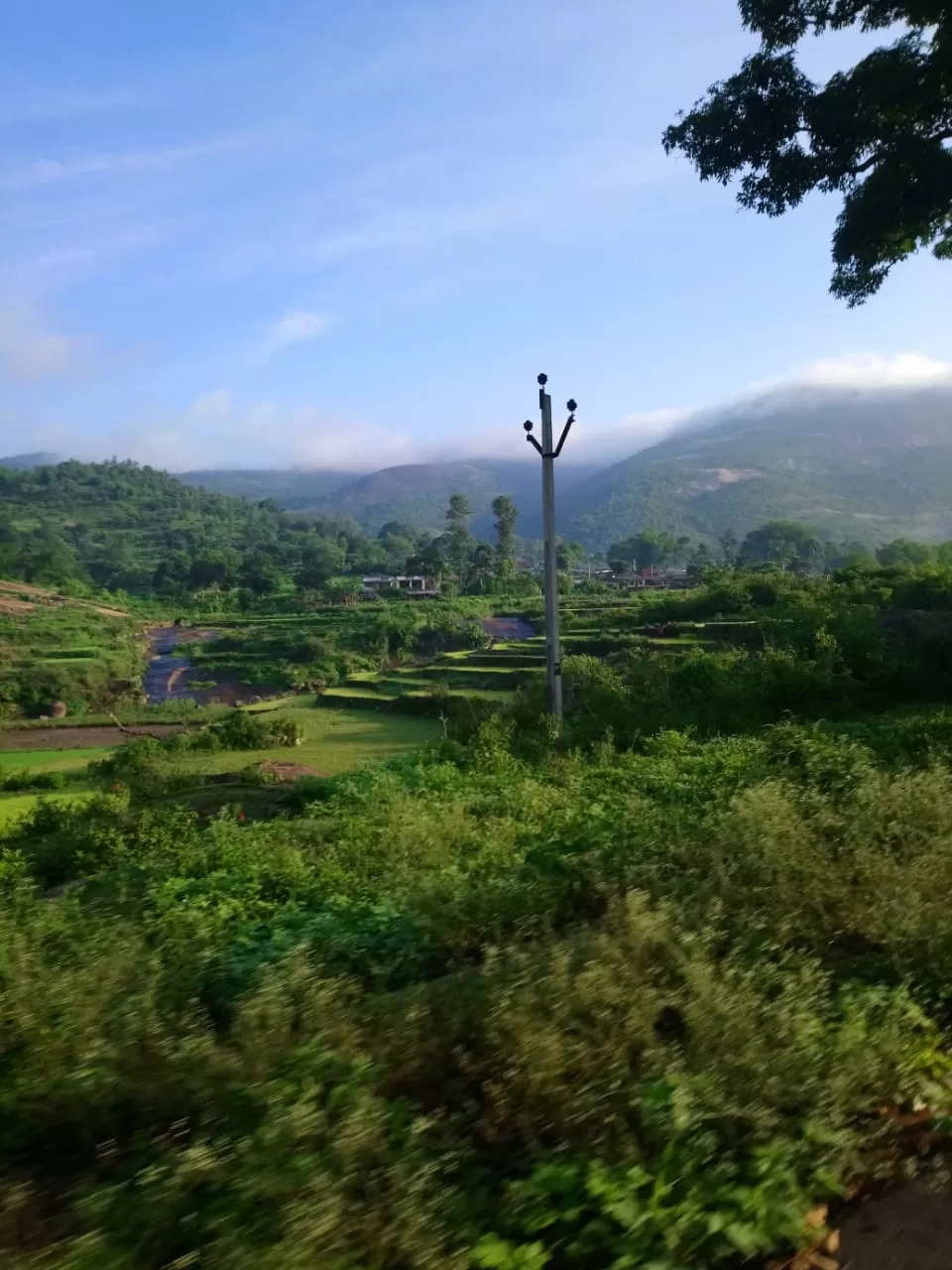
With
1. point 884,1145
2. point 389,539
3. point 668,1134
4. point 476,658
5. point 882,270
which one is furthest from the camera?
point 389,539

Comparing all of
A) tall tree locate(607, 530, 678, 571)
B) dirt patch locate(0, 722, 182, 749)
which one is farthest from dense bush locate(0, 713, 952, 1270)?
tall tree locate(607, 530, 678, 571)

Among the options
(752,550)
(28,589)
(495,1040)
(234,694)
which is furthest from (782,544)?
(495,1040)

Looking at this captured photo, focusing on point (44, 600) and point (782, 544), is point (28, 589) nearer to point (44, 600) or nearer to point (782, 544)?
point (44, 600)

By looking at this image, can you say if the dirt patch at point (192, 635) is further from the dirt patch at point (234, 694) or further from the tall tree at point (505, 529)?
the tall tree at point (505, 529)

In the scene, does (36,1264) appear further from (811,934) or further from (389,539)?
(389,539)

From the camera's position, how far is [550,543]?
13.0m

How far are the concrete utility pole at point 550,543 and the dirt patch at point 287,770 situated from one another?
19.6 ft

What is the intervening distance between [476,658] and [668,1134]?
29.6 meters

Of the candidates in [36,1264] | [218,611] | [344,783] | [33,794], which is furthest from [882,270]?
[218,611]

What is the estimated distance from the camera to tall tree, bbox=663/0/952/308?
35.5 ft

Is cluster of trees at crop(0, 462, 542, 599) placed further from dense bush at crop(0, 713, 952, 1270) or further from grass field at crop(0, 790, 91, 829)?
dense bush at crop(0, 713, 952, 1270)

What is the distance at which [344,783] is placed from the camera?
34.4 feet

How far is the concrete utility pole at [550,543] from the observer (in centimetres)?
1234

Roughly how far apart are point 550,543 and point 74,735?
83.2 feet
